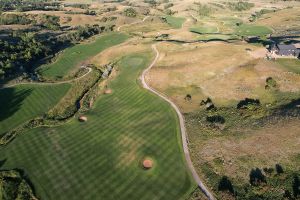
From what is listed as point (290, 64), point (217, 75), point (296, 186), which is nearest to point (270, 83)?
point (217, 75)

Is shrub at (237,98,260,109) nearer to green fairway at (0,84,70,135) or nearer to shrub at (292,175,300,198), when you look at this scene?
shrub at (292,175,300,198)

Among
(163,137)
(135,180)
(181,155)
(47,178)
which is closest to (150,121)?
(163,137)

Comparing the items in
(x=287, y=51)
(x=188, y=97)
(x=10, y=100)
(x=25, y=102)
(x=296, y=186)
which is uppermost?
(x=287, y=51)

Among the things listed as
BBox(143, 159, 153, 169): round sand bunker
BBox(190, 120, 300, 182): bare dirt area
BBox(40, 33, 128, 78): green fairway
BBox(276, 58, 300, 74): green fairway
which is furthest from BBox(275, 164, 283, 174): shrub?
BBox(40, 33, 128, 78): green fairway

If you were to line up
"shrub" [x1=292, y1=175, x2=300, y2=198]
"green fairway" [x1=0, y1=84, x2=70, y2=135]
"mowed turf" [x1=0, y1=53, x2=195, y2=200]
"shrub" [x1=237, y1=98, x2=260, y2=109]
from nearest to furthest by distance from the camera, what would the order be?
"shrub" [x1=292, y1=175, x2=300, y2=198] < "mowed turf" [x1=0, y1=53, x2=195, y2=200] < "shrub" [x1=237, y1=98, x2=260, y2=109] < "green fairway" [x1=0, y1=84, x2=70, y2=135]

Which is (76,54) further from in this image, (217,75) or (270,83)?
(270,83)

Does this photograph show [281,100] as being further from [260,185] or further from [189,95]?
[260,185]

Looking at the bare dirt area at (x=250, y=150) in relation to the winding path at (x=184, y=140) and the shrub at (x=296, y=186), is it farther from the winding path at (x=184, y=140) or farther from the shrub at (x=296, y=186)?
the shrub at (x=296, y=186)
